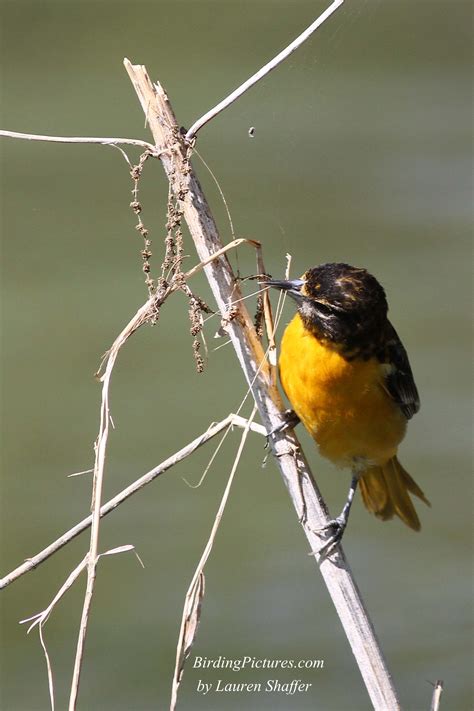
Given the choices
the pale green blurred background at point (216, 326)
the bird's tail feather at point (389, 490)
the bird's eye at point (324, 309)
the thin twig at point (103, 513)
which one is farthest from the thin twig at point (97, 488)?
the pale green blurred background at point (216, 326)

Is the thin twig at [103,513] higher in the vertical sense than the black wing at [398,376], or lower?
lower

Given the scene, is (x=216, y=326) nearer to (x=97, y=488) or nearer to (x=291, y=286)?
(x=291, y=286)

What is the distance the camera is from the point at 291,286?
11.8 feet

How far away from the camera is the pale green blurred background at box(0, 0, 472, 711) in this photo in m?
6.58

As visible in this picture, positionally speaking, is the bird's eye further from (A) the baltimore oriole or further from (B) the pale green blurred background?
(B) the pale green blurred background

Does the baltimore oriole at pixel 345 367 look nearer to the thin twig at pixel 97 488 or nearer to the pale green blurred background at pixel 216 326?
the thin twig at pixel 97 488

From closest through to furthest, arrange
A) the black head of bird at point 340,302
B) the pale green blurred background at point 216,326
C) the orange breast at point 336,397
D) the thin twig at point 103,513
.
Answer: the thin twig at point 103,513 → the black head of bird at point 340,302 → the orange breast at point 336,397 → the pale green blurred background at point 216,326

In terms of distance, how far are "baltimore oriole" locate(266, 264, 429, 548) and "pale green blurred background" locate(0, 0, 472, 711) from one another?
83.8 inches

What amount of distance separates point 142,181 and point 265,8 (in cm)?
219

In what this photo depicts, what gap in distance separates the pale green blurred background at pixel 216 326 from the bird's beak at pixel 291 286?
2222 mm

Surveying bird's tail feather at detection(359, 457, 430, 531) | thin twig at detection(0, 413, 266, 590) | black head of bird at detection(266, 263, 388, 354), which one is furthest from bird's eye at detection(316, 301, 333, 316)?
bird's tail feather at detection(359, 457, 430, 531)

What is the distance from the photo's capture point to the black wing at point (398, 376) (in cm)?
402

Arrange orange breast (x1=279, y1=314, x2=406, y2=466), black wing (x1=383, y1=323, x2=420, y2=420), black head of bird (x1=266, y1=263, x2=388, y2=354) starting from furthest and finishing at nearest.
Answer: black wing (x1=383, y1=323, x2=420, y2=420) < orange breast (x1=279, y1=314, x2=406, y2=466) < black head of bird (x1=266, y1=263, x2=388, y2=354)

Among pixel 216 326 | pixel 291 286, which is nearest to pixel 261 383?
pixel 291 286
